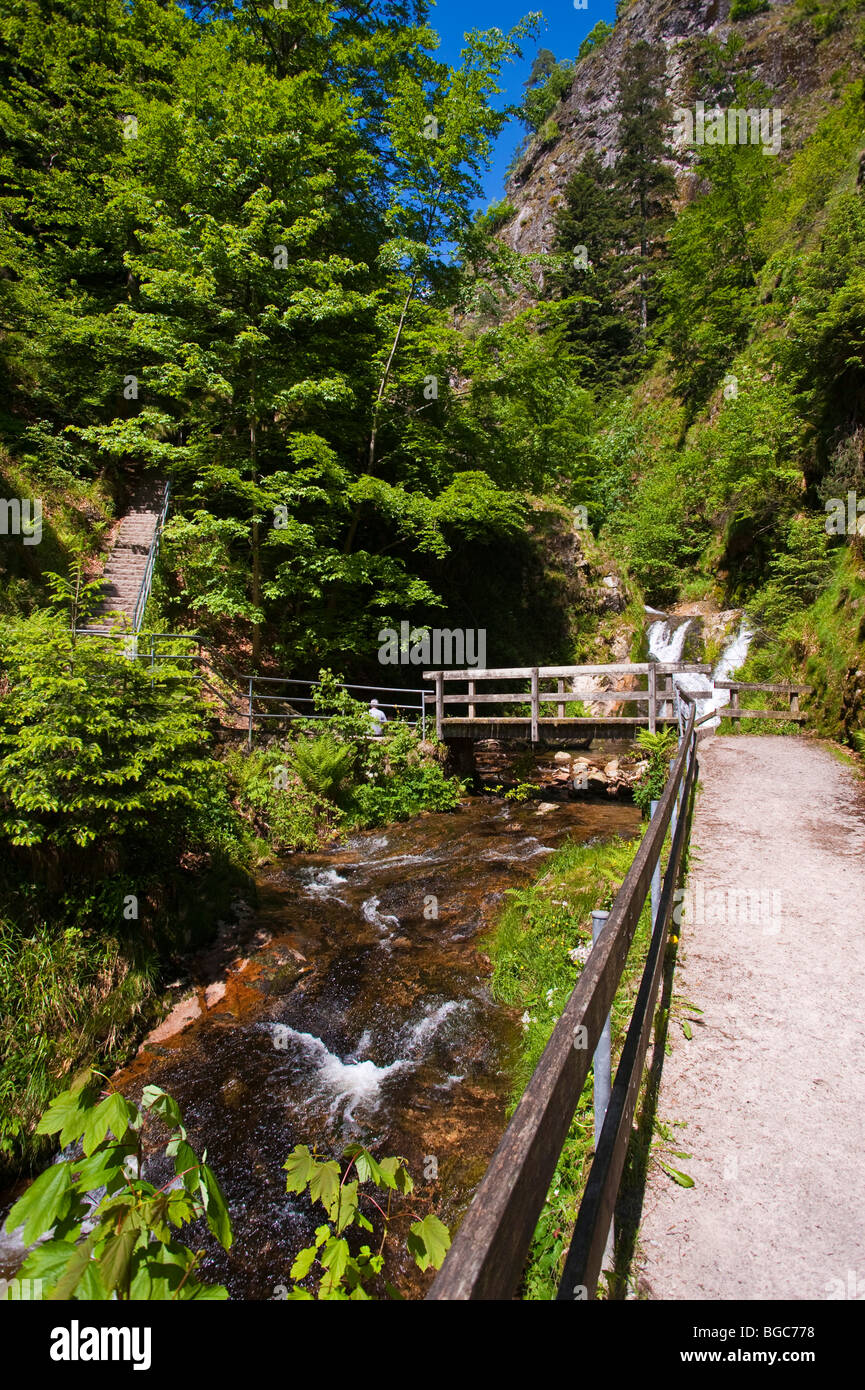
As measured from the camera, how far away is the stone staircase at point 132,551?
1275cm

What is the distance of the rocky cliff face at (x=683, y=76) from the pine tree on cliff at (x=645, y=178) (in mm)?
1790

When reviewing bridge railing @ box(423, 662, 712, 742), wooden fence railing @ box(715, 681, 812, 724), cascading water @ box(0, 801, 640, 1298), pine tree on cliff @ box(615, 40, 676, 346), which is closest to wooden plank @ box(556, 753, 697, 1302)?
cascading water @ box(0, 801, 640, 1298)

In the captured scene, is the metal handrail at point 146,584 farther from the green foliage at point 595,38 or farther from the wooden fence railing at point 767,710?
the green foliage at point 595,38

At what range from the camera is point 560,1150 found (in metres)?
1.50

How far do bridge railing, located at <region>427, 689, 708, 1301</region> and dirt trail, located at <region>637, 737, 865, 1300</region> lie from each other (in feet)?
1.62

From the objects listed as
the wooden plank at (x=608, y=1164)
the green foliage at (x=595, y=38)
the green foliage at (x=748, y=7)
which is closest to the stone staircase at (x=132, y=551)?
the wooden plank at (x=608, y=1164)

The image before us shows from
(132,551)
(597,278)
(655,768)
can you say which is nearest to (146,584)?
(132,551)

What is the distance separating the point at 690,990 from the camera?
4.21 meters

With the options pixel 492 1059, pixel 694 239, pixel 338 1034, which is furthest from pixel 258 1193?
pixel 694 239

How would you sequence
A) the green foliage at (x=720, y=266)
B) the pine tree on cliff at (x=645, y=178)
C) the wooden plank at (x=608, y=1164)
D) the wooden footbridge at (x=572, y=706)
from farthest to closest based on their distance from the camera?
the pine tree on cliff at (x=645, y=178)
the green foliage at (x=720, y=266)
the wooden footbridge at (x=572, y=706)
the wooden plank at (x=608, y=1164)

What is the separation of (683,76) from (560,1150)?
77040 millimetres

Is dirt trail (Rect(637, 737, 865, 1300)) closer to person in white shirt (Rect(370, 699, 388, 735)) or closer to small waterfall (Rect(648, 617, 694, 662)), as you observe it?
person in white shirt (Rect(370, 699, 388, 735))

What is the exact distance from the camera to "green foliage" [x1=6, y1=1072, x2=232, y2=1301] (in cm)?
116

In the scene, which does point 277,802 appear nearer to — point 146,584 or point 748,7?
point 146,584
